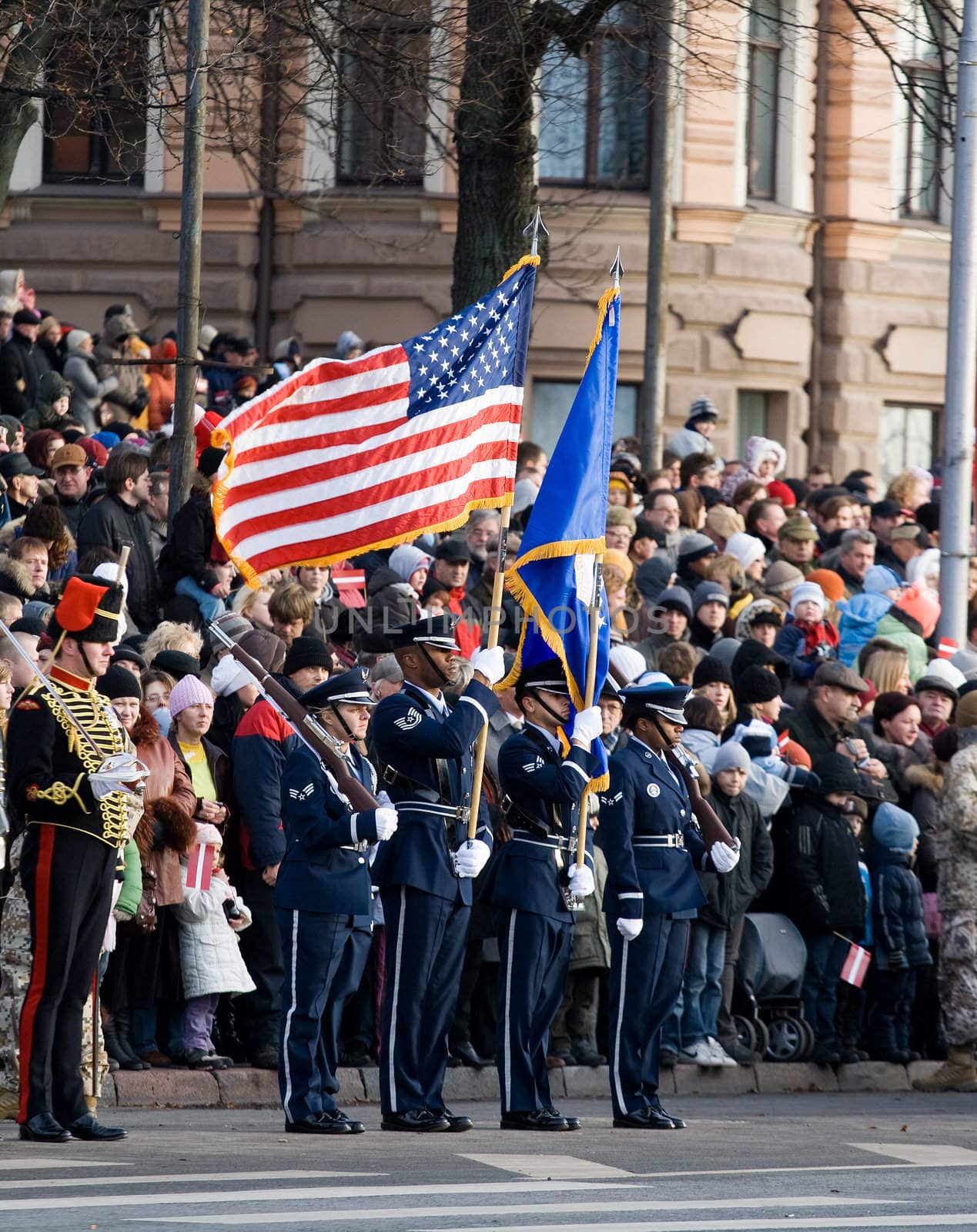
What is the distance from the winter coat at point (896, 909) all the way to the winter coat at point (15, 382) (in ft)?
23.4

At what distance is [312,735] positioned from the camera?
10336 mm

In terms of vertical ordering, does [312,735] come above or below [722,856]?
above

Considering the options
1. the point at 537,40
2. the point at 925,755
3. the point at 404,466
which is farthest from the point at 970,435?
the point at 404,466

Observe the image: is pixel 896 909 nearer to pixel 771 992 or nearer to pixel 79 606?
pixel 771 992

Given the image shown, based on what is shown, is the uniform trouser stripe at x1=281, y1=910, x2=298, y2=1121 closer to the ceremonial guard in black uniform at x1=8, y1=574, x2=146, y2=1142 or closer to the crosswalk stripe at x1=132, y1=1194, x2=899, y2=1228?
the ceremonial guard in black uniform at x1=8, y1=574, x2=146, y2=1142

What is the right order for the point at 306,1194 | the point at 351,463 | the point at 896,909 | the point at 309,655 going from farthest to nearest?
the point at 896,909 < the point at 309,655 < the point at 351,463 < the point at 306,1194

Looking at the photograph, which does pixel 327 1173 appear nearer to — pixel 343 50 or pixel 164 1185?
pixel 164 1185

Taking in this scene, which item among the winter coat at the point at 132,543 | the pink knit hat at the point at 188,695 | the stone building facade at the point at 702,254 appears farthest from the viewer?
the stone building facade at the point at 702,254

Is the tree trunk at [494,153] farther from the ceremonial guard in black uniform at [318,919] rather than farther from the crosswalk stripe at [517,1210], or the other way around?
the crosswalk stripe at [517,1210]

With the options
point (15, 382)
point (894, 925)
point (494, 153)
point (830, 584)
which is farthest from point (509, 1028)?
point (15, 382)

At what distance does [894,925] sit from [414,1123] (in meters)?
4.02

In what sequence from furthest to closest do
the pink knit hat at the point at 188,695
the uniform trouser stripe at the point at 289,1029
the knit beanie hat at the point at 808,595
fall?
the knit beanie hat at the point at 808,595 < the pink knit hat at the point at 188,695 < the uniform trouser stripe at the point at 289,1029

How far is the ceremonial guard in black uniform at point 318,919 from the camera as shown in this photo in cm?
1023

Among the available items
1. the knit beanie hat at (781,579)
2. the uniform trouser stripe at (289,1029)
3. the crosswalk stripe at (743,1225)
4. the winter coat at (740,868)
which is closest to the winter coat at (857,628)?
the knit beanie hat at (781,579)
